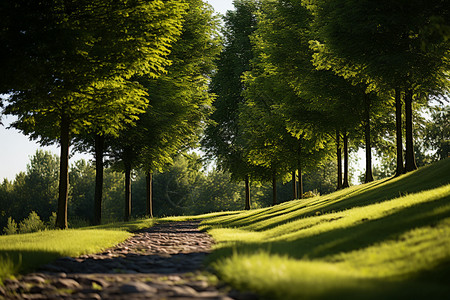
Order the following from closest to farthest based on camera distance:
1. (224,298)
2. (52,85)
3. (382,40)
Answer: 1. (224,298)
2. (52,85)
3. (382,40)

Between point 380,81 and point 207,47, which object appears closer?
point 380,81

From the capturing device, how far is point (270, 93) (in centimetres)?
2953

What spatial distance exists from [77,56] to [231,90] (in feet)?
90.7

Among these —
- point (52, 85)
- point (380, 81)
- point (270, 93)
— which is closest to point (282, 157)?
point (270, 93)

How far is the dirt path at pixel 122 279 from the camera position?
4953mm

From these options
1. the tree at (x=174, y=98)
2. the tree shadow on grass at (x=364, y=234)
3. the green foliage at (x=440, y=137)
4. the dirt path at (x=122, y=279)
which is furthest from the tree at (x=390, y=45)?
the green foliage at (x=440, y=137)

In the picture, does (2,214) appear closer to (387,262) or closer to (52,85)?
(52,85)

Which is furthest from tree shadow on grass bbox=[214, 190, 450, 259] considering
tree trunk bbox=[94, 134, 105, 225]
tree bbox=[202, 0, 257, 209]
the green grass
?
tree bbox=[202, 0, 257, 209]

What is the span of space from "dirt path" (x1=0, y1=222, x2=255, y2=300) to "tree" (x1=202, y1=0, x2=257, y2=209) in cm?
2895

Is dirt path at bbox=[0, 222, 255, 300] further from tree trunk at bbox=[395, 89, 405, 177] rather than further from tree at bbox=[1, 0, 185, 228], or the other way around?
tree trunk at bbox=[395, 89, 405, 177]

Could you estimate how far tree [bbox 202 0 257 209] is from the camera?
38.0 meters

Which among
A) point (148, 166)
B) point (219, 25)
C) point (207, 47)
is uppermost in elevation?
point (219, 25)

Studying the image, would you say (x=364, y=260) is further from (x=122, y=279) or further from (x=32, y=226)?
(x=32, y=226)

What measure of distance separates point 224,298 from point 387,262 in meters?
2.62
